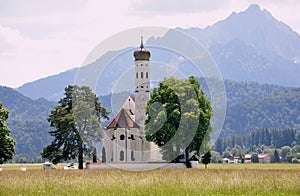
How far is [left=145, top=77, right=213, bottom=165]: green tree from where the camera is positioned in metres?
58.9

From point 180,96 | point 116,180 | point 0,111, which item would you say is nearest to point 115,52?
point 180,96

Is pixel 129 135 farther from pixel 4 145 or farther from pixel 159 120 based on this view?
pixel 4 145

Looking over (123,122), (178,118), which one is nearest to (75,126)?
(178,118)

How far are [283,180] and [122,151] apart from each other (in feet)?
193

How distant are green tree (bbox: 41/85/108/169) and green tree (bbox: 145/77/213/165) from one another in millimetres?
7022

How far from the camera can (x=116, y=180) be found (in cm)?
2898

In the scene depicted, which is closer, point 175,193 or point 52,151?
point 175,193

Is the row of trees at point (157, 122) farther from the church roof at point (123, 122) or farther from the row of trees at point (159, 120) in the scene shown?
the church roof at point (123, 122)

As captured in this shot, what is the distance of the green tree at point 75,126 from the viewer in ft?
212

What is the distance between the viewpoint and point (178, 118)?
195ft

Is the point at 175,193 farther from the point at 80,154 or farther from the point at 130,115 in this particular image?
the point at 130,115

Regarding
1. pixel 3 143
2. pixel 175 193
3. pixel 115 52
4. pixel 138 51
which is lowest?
pixel 175 193

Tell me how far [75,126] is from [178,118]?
12688 mm

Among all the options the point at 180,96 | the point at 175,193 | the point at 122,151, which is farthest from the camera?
the point at 122,151
